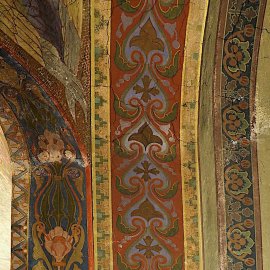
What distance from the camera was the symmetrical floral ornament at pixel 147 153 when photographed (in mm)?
4652

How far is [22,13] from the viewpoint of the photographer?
Answer: 434 cm

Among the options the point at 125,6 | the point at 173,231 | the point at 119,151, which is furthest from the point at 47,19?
the point at 173,231

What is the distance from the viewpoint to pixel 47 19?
171 inches

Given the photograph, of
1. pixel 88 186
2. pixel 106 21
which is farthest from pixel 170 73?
pixel 88 186

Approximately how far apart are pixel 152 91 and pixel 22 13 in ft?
2.89

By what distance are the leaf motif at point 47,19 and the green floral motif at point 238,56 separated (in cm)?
101

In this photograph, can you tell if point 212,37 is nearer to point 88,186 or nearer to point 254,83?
point 254,83

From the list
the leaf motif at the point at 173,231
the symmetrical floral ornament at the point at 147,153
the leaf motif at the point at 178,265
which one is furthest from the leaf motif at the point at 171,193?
the leaf motif at the point at 178,265

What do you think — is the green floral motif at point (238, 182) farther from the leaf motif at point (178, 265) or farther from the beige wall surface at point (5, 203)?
the beige wall surface at point (5, 203)

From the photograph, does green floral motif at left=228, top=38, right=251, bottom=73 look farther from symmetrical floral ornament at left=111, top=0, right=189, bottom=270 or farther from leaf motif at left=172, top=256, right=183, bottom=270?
leaf motif at left=172, top=256, right=183, bottom=270

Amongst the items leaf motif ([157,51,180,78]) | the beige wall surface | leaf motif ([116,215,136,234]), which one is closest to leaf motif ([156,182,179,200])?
leaf motif ([116,215,136,234])

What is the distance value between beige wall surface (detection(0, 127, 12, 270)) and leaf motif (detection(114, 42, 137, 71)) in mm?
781

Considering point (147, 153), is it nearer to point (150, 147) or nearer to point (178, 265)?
point (150, 147)

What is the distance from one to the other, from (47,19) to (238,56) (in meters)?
1.16
